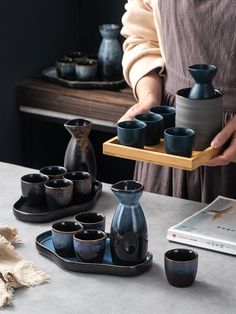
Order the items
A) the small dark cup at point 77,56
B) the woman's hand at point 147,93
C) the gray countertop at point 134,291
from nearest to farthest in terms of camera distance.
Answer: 1. the gray countertop at point 134,291
2. the woman's hand at point 147,93
3. the small dark cup at point 77,56

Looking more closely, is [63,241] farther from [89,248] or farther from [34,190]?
[34,190]

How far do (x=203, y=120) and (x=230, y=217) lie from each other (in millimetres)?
257

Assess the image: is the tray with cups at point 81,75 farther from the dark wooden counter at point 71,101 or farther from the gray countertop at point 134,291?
the gray countertop at point 134,291

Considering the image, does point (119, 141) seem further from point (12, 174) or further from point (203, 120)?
point (12, 174)

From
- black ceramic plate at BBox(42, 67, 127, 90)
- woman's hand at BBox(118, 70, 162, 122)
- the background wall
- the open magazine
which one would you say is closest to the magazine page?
the open magazine

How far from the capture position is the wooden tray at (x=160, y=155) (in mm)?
1912

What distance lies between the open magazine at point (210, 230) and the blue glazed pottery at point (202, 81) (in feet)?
0.99

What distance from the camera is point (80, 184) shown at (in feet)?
6.95

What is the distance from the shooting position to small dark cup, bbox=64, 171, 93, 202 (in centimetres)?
212

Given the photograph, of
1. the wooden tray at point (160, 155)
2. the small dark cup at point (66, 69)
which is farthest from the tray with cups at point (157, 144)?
the small dark cup at point (66, 69)

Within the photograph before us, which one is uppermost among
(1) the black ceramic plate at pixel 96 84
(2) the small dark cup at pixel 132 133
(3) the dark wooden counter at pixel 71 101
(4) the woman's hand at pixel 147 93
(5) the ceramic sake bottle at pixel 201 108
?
(5) the ceramic sake bottle at pixel 201 108

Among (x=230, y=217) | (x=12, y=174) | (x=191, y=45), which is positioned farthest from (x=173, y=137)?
(x=12, y=174)

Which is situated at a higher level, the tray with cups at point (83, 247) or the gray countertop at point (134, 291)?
the tray with cups at point (83, 247)

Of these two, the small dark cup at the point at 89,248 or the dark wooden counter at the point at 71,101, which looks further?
the dark wooden counter at the point at 71,101
